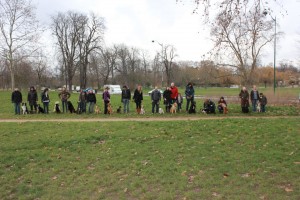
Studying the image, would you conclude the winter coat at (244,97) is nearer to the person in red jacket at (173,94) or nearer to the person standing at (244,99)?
the person standing at (244,99)

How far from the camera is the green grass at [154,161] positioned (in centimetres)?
662

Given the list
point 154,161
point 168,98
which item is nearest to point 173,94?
point 168,98

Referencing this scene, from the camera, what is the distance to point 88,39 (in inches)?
2341

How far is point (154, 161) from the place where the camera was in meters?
8.46

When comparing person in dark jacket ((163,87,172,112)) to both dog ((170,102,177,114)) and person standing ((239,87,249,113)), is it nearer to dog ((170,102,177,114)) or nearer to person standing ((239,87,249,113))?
dog ((170,102,177,114))

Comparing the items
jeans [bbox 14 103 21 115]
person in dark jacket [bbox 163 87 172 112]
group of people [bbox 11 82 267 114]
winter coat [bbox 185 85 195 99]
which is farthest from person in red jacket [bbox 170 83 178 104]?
jeans [bbox 14 103 21 115]

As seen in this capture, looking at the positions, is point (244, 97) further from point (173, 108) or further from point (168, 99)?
point (168, 99)

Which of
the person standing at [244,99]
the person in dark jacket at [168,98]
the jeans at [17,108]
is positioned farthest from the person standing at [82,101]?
the person standing at [244,99]

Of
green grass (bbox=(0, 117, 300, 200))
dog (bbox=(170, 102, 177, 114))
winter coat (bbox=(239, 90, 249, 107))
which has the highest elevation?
winter coat (bbox=(239, 90, 249, 107))

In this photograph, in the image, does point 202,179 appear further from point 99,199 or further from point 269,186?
point 99,199

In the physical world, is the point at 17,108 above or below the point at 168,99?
below

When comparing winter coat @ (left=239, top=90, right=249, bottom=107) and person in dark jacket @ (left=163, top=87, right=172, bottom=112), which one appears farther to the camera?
person in dark jacket @ (left=163, top=87, right=172, bottom=112)

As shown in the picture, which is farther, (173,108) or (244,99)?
(173,108)

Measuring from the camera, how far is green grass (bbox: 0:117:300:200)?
21.7ft
